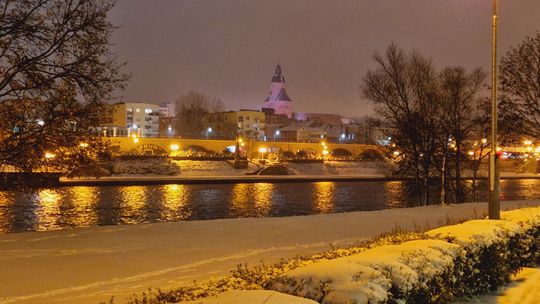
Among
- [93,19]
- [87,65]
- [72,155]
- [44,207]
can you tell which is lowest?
[44,207]

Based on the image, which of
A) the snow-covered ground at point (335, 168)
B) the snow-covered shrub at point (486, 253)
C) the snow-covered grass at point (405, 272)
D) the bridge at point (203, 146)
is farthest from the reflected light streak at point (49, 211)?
the bridge at point (203, 146)

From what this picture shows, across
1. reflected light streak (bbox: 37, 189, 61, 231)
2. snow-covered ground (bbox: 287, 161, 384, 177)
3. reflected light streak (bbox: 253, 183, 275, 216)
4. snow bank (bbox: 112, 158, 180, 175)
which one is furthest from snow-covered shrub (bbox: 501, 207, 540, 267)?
snow-covered ground (bbox: 287, 161, 384, 177)

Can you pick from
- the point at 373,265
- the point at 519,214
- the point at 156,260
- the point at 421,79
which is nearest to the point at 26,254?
the point at 156,260

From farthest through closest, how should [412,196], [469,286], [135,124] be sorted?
[135,124] → [412,196] → [469,286]

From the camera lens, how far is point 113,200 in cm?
3409

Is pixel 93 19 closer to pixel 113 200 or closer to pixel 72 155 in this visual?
pixel 72 155

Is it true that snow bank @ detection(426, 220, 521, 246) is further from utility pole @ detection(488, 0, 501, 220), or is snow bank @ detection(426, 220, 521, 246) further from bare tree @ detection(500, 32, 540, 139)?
bare tree @ detection(500, 32, 540, 139)

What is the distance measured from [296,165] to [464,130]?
161 feet

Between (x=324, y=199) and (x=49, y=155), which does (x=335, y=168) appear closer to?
(x=324, y=199)

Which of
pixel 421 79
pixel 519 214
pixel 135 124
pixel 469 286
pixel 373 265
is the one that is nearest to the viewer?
pixel 373 265

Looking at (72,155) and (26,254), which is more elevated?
(72,155)

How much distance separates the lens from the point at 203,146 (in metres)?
103

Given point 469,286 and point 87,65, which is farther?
point 87,65

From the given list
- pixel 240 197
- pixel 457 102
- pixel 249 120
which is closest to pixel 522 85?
pixel 457 102
